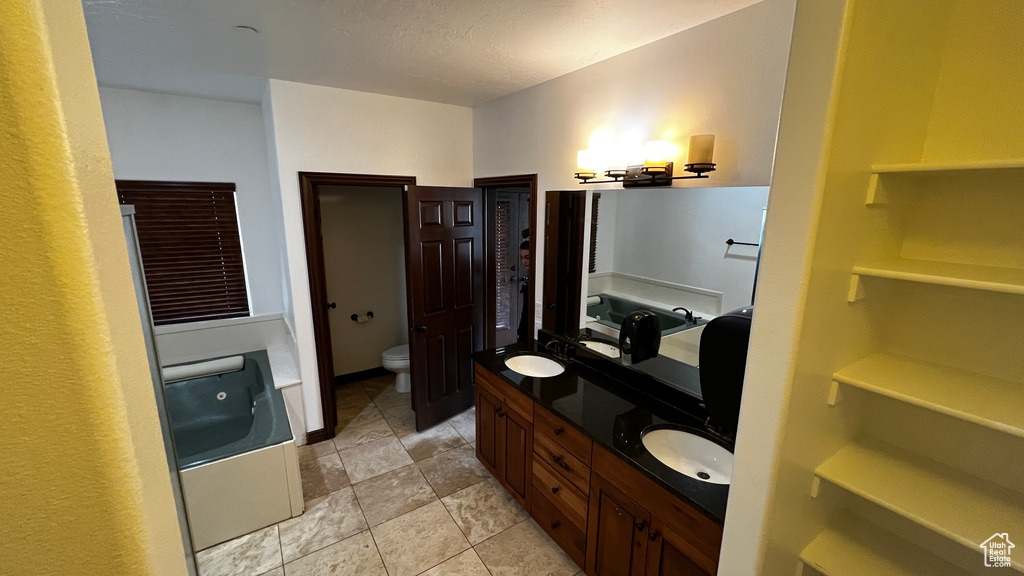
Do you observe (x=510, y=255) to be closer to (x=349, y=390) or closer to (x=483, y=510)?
(x=349, y=390)

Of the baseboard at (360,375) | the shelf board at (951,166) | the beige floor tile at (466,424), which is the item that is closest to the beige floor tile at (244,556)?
the beige floor tile at (466,424)

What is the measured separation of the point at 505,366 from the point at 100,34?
2.47m

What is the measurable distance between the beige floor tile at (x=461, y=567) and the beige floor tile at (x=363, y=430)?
1257 millimetres

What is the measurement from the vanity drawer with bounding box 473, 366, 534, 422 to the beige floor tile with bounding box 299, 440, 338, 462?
1.29m

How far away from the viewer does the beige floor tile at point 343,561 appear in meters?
1.95

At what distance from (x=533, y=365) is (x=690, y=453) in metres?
1.06

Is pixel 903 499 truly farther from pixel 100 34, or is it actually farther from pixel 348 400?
pixel 348 400

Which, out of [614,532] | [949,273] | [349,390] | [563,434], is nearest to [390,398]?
[349,390]

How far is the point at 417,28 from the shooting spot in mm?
1764

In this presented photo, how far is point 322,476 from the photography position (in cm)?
262

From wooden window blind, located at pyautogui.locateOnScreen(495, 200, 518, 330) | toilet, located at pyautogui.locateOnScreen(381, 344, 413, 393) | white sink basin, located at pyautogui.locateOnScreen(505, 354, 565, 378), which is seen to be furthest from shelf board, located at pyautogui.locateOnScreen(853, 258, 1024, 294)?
toilet, located at pyautogui.locateOnScreen(381, 344, 413, 393)

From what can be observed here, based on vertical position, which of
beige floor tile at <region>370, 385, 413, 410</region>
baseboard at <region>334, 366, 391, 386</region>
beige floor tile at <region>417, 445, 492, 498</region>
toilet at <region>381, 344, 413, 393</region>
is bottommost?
beige floor tile at <region>417, 445, 492, 498</region>

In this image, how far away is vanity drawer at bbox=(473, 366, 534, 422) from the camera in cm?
210

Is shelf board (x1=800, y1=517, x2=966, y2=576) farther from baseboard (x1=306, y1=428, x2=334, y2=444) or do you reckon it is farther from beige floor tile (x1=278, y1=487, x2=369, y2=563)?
baseboard (x1=306, y1=428, x2=334, y2=444)
